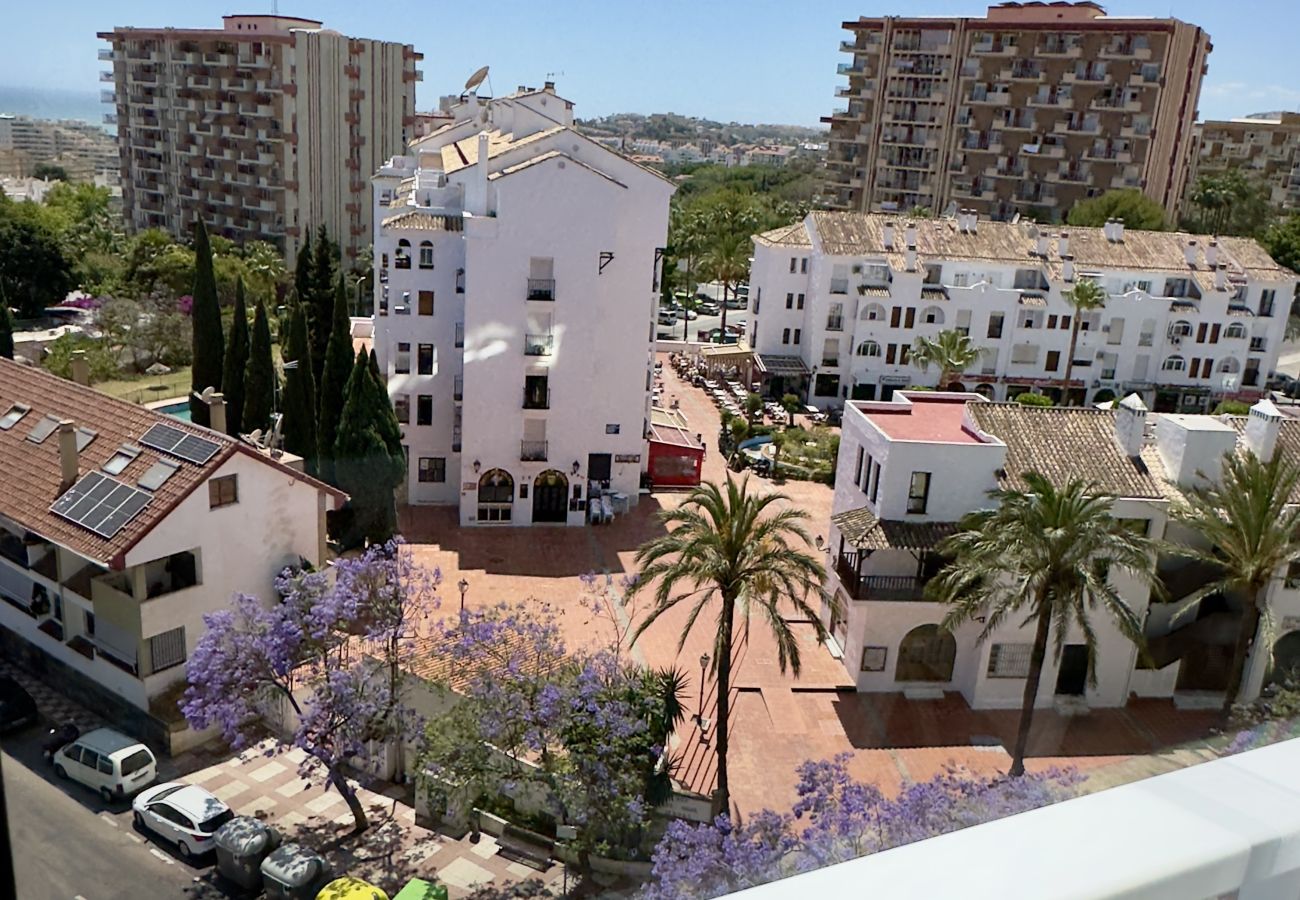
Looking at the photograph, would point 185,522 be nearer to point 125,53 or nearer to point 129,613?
point 129,613

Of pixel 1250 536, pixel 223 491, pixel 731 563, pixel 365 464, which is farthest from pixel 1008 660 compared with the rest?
pixel 223 491

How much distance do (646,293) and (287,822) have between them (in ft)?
24.9

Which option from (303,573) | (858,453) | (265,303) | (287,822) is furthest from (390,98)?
(858,453)

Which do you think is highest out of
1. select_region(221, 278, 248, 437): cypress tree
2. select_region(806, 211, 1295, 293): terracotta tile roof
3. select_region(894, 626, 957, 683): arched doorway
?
select_region(806, 211, 1295, 293): terracotta tile roof

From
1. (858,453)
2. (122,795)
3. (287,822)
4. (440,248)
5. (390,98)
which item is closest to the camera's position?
(122,795)

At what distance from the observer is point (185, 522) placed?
2027mm

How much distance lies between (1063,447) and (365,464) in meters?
4.64

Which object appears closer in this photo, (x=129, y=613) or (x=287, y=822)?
(x=129, y=613)

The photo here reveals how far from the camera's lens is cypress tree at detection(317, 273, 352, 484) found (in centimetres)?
327

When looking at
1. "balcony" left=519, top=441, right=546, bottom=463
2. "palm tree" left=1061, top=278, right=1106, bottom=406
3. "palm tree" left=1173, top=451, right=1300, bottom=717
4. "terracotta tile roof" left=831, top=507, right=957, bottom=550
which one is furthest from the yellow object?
"palm tree" left=1061, top=278, right=1106, bottom=406

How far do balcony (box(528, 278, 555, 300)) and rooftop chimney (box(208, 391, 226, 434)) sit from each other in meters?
6.77

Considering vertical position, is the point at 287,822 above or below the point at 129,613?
below

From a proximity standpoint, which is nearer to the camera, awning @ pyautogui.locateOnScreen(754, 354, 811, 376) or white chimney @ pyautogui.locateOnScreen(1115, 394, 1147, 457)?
white chimney @ pyautogui.locateOnScreen(1115, 394, 1147, 457)

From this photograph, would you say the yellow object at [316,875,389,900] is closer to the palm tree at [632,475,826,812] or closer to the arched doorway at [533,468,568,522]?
the palm tree at [632,475,826,812]
